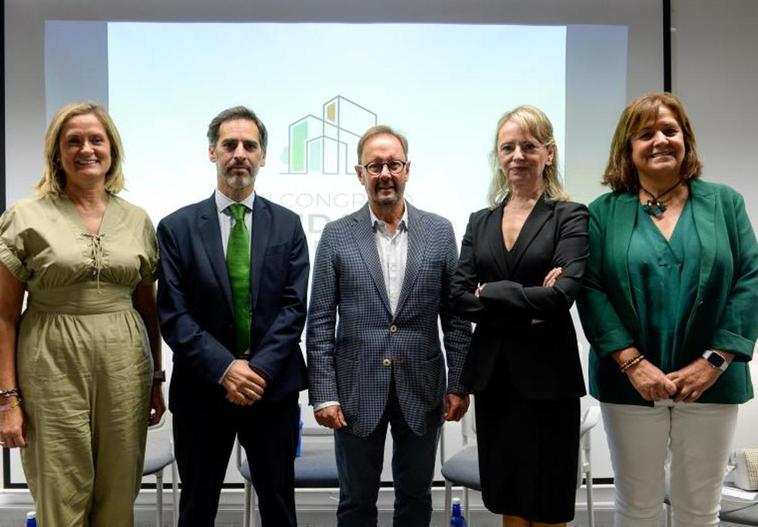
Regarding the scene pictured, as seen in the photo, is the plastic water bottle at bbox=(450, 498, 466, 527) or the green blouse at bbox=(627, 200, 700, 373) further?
the plastic water bottle at bbox=(450, 498, 466, 527)

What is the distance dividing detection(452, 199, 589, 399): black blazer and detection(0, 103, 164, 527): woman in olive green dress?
1105 millimetres

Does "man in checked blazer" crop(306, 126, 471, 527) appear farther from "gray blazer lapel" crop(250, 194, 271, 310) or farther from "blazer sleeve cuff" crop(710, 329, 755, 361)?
"blazer sleeve cuff" crop(710, 329, 755, 361)

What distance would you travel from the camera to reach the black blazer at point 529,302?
1927mm

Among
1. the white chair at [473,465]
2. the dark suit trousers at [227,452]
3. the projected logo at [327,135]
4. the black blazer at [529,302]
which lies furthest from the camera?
the projected logo at [327,135]

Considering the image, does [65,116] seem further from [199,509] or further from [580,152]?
[580,152]

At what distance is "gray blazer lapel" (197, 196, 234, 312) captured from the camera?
2.17 m

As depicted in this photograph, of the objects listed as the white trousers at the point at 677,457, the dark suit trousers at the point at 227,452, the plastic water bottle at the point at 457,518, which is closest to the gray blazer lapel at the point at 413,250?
the dark suit trousers at the point at 227,452

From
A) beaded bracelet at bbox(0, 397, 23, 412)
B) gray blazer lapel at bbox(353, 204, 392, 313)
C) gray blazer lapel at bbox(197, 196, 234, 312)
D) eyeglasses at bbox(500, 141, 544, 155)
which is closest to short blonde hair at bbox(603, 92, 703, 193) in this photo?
eyeglasses at bbox(500, 141, 544, 155)

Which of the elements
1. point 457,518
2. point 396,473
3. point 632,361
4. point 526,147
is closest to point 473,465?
point 457,518

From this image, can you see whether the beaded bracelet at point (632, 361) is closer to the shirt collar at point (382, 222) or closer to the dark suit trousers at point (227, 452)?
the shirt collar at point (382, 222)

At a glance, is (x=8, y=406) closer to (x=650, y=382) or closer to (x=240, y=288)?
(x=240, y=288)

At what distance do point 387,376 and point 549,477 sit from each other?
1.94 ft

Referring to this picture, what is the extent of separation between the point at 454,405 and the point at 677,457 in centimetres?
Answer: 71

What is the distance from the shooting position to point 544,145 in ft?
6.82
